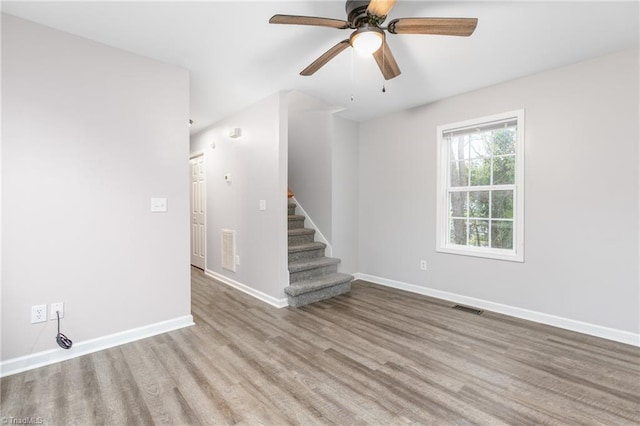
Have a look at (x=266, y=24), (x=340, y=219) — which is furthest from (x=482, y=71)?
(x=340, y=219)

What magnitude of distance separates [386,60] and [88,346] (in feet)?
10.2

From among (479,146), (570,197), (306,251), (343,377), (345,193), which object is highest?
(479,146)

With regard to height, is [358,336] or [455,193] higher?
[455,193]

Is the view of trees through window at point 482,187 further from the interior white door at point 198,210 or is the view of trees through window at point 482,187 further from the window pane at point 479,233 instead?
the interior white door at point 198,210

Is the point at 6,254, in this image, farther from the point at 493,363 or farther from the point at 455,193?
the point at 455,193

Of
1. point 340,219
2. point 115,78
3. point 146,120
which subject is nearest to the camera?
point 115,78

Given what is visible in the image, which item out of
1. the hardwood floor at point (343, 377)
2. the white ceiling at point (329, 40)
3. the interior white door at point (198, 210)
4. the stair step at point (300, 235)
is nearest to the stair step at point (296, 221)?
the stair step at point (300, 235)

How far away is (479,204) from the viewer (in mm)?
3422

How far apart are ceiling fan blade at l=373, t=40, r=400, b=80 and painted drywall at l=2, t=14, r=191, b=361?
185 cm

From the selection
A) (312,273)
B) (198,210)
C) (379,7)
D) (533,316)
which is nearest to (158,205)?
(312,273)

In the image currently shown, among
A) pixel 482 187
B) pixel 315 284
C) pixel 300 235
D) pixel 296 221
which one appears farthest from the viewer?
pixel 296 221

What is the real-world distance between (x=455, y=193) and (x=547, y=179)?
0.94 m

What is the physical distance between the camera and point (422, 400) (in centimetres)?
177

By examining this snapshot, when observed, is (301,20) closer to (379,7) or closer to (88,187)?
(379,7)
